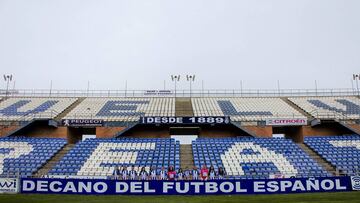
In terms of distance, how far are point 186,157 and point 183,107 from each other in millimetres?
12896

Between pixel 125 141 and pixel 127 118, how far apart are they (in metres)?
5.32

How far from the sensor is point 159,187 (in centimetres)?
1970

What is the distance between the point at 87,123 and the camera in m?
35.3

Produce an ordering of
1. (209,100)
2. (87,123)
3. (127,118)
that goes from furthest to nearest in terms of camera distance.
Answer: (209,100)
(127,118)
(87,123)

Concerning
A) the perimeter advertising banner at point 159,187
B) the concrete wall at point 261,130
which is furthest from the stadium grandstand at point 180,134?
the perimeter advertising banner at point 159,187

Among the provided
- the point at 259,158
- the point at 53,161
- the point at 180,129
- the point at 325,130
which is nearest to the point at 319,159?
the point at 259,158

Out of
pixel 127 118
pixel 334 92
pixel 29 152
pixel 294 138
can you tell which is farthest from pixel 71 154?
pixel 334 92

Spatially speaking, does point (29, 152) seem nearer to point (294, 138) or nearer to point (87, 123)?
point (87, 123)

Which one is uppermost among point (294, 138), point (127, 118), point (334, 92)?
point (334, 92)

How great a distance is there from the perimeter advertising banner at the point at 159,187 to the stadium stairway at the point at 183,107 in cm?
2007

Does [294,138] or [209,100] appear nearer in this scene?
[294,138]

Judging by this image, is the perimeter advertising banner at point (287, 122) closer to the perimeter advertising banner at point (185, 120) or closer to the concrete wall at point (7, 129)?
the perimeter advertising banner at point (185, 120)

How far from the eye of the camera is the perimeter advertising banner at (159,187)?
19656mm

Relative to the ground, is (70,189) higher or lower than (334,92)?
lower
